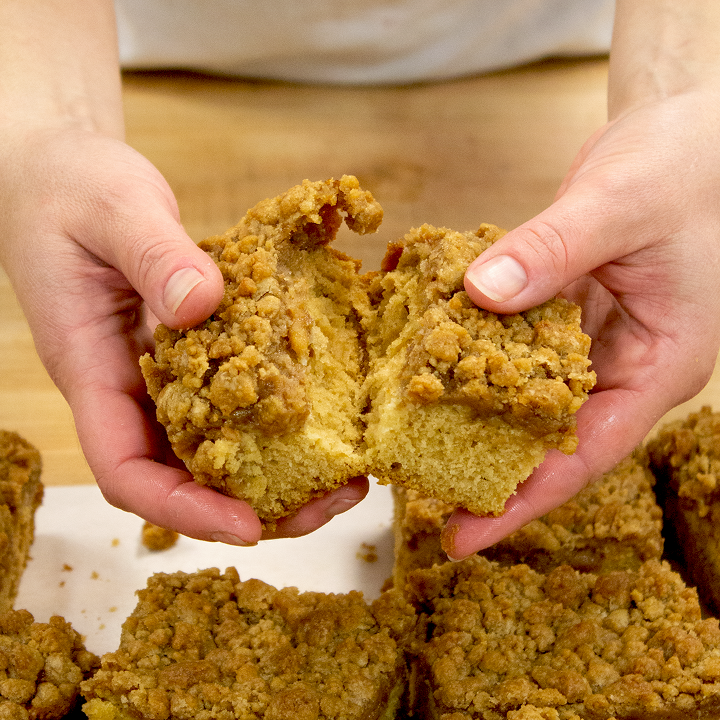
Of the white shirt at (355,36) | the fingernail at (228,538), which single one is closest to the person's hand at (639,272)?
the fingernail at (228,538)

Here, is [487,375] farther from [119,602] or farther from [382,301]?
[119,602]

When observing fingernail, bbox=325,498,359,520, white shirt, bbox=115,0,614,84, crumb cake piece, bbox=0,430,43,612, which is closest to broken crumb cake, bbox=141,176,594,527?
fingernail, bbox=325,498,359,520

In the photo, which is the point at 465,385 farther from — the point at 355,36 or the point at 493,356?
the point at 355,36

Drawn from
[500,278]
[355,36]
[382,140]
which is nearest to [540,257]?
[500,278]

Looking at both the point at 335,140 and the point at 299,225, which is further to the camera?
the point at 335,140

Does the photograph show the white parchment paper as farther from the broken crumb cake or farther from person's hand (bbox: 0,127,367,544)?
the broken crumb cake

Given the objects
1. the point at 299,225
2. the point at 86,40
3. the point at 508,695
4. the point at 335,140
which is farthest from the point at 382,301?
the point at 335,140
